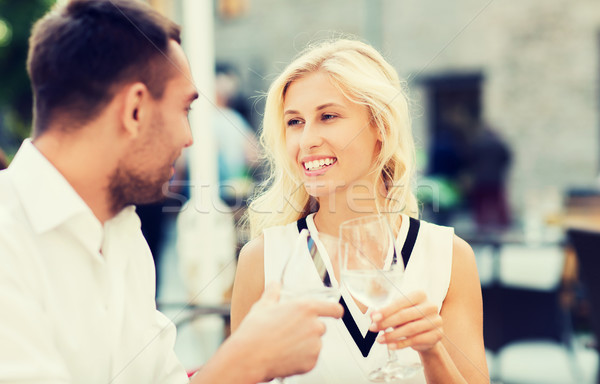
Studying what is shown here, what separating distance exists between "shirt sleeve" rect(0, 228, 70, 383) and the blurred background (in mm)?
1237

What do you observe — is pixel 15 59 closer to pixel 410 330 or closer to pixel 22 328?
pixel 22 328

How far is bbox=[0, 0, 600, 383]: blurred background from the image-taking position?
3.73 metres

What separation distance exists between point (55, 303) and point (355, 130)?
3.45ft

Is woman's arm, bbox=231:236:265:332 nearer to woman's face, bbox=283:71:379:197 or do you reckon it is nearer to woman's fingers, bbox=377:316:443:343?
woman's face, bbox=283:71:379:197

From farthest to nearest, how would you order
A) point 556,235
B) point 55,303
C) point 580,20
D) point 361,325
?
point 580,20 < point 556,235 < point 361,325 < point 55,303

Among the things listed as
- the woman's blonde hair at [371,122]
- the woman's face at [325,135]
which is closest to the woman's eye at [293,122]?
the woman's face at [325,135]

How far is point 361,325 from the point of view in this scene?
62.1 inches

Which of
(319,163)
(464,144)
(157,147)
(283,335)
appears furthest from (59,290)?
(464,144)

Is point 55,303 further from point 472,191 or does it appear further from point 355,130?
Answer: point 472,191

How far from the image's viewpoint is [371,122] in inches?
72.4

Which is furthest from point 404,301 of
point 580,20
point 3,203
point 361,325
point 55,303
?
point 580,20

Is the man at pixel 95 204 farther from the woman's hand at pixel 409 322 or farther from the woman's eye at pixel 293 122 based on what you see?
the woman's eye at pixel 293 122

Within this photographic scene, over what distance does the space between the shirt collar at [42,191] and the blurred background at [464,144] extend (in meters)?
1.20

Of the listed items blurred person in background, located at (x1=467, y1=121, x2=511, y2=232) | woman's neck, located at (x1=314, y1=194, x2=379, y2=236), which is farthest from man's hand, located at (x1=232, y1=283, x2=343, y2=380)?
blurred person in background, located at (x1=467, y1=121, x2=511, y2=232)
